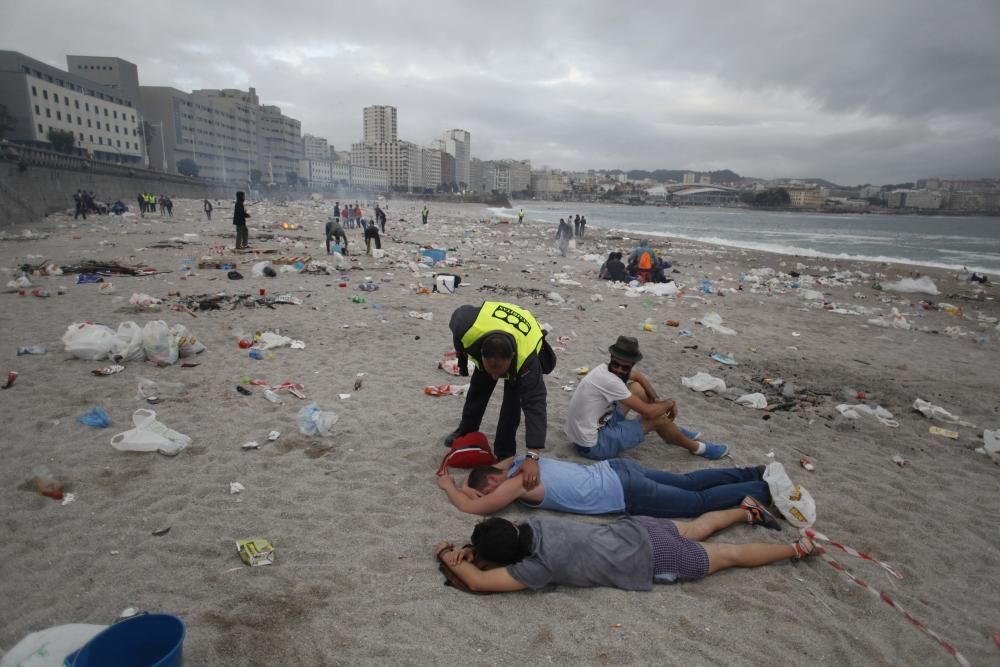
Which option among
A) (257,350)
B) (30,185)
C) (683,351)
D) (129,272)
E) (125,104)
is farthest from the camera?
(125,104)

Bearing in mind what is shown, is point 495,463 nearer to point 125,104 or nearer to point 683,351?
point 683,351

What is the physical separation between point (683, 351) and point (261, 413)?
17.1 feet

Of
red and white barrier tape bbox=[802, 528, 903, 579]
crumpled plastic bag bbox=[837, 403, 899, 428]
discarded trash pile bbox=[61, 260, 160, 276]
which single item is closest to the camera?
red and white barrier tape bbox=[802, 528, 903, 579]

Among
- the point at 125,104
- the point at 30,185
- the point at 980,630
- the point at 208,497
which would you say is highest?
the point at 125,104

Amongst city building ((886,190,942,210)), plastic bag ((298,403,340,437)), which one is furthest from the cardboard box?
city building ((886,190,942,210))

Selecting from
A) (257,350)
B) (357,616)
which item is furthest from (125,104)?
(357,616)

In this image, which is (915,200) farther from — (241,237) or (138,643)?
(138,643)

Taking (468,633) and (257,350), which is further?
(257,350)

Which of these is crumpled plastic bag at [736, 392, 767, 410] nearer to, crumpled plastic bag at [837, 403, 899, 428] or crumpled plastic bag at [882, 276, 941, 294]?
crumpled plastic bag at [837, 403, 899, 428]

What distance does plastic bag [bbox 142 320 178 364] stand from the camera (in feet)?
16.5

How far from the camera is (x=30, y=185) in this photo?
21766mm

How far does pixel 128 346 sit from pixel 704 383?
6.00 metres

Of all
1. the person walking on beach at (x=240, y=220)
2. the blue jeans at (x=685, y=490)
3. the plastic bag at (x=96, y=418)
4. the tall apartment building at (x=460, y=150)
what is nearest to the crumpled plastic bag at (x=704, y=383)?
the blue jeans at (x=685, y=490)

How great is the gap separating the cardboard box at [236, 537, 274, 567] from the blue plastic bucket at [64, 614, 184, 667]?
0.73m
